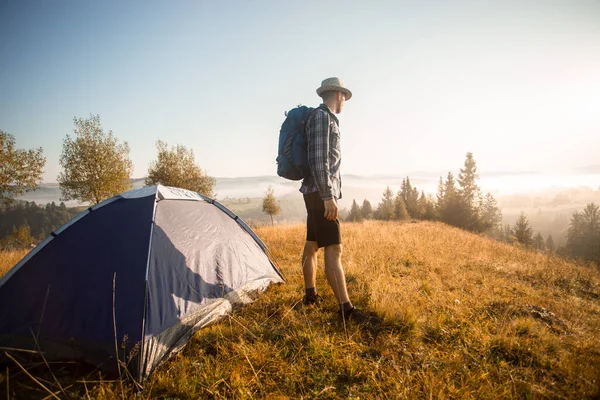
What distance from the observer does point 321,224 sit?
10.9 ft

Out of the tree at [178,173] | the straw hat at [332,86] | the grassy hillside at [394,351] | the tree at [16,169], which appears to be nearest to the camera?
the grassy hillside at [394,351]

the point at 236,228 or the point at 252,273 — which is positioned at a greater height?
the point at 236,228

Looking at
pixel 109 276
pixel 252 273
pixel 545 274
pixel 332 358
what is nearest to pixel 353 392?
pixel 332 358

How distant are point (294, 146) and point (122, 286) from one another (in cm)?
266

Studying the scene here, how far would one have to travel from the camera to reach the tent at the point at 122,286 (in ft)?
8.41

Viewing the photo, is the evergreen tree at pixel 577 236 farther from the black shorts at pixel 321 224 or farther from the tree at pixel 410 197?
the black shorts at pixel 321 224

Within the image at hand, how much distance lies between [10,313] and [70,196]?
25.0 meters

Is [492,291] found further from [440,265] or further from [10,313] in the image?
[10,313]

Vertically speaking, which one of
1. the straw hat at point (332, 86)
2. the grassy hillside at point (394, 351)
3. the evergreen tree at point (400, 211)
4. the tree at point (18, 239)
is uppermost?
the straw hat at point (332, 86)

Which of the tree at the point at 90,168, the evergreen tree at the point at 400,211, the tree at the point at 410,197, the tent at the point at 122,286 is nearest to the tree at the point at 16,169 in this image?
the tree at the point at 90,168

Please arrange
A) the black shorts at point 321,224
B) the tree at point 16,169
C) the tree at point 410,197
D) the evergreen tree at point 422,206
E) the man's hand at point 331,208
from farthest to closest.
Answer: the tree at point 410,197, the evergreen tree at point 422,206, the tree at point 16,169, the black shorts at point 321,224, the man's hand at point 331,208

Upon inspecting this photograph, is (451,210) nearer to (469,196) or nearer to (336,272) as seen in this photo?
(469,196)

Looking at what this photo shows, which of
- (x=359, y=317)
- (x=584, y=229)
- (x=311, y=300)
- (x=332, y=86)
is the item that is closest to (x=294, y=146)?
(x=332, y=86)

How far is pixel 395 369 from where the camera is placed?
7.83 feet
